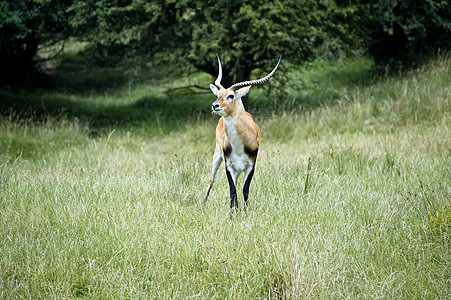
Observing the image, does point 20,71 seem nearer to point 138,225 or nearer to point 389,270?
point 138,225

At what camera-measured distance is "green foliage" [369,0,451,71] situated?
43.4 feet

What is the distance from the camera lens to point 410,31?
13.5 m

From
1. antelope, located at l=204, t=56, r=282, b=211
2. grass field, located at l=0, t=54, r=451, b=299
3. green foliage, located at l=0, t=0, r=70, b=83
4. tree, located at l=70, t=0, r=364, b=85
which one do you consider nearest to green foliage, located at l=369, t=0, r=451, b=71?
tree, located at l=70, t=0, r=364, b=85

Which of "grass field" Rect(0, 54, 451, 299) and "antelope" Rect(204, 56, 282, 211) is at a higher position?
"antelope" Rect(204, 56, 282, 211)

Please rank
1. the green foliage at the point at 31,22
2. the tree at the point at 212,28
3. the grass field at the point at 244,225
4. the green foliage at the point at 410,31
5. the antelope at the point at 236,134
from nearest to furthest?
the grass field at the point at 244,225 → the antelope at the point at 236,134 → the tree at the point at 212,28 → the green foliage at the point at 31,22 → the green foliage at the point at 410,31

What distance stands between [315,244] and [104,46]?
9.66 m

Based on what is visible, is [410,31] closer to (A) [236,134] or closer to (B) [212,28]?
(B) [212,28]

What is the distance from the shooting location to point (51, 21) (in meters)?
11.5

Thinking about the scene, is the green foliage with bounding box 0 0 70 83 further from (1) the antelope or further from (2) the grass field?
(1) the antelope

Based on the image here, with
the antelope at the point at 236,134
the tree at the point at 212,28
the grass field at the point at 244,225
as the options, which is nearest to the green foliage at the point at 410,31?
the tree at the point at 212,28

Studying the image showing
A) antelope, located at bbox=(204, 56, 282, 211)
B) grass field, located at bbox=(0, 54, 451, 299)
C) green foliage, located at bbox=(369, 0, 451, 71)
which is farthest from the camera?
green foliage, located at bbox=(369, 0, 451, 71)

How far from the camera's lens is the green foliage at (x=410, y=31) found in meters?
13.2

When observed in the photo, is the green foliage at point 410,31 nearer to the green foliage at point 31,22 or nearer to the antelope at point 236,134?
the green foliage at point 31,22

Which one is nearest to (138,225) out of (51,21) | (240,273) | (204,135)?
(240,273)
